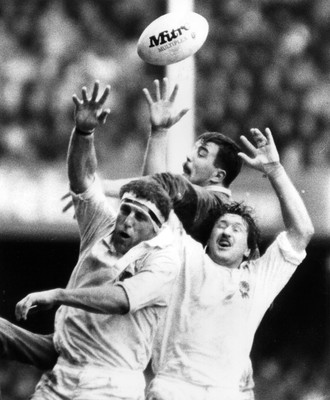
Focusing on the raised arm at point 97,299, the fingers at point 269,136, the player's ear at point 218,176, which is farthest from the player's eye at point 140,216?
the fingers at point 269,136

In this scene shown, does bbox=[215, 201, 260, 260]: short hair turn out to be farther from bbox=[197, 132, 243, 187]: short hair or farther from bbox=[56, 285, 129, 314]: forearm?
bbox=[56, 285, 129, 314]: forearm

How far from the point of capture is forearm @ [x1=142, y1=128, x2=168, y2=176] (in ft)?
12.9

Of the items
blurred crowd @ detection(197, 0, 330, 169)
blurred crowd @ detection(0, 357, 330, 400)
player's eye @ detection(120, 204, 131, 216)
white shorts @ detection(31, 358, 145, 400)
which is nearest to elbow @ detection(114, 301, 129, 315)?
white shorts @ detection(31, 358, 145, 400)

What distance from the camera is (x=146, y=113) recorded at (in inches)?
163

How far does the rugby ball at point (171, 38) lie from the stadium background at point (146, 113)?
0.69 ft

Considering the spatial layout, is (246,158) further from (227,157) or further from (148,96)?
(148,96)

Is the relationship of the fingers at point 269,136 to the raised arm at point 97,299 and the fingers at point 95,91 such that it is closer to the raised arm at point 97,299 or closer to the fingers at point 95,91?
the fingers at point 95,91

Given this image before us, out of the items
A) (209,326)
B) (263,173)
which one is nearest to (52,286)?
(209,326)

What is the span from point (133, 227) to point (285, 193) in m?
0.55

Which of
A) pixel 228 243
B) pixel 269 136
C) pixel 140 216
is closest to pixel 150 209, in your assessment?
pixel 140 216

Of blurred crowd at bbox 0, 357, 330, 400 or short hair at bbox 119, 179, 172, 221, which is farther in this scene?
blurred crowd at bbox 0, 357, 330, 400

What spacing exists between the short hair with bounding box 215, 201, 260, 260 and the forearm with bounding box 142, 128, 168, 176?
26 cm

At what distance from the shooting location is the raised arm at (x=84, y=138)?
3.70 meters

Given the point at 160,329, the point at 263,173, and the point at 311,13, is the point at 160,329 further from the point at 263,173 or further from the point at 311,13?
the point at 311,13
